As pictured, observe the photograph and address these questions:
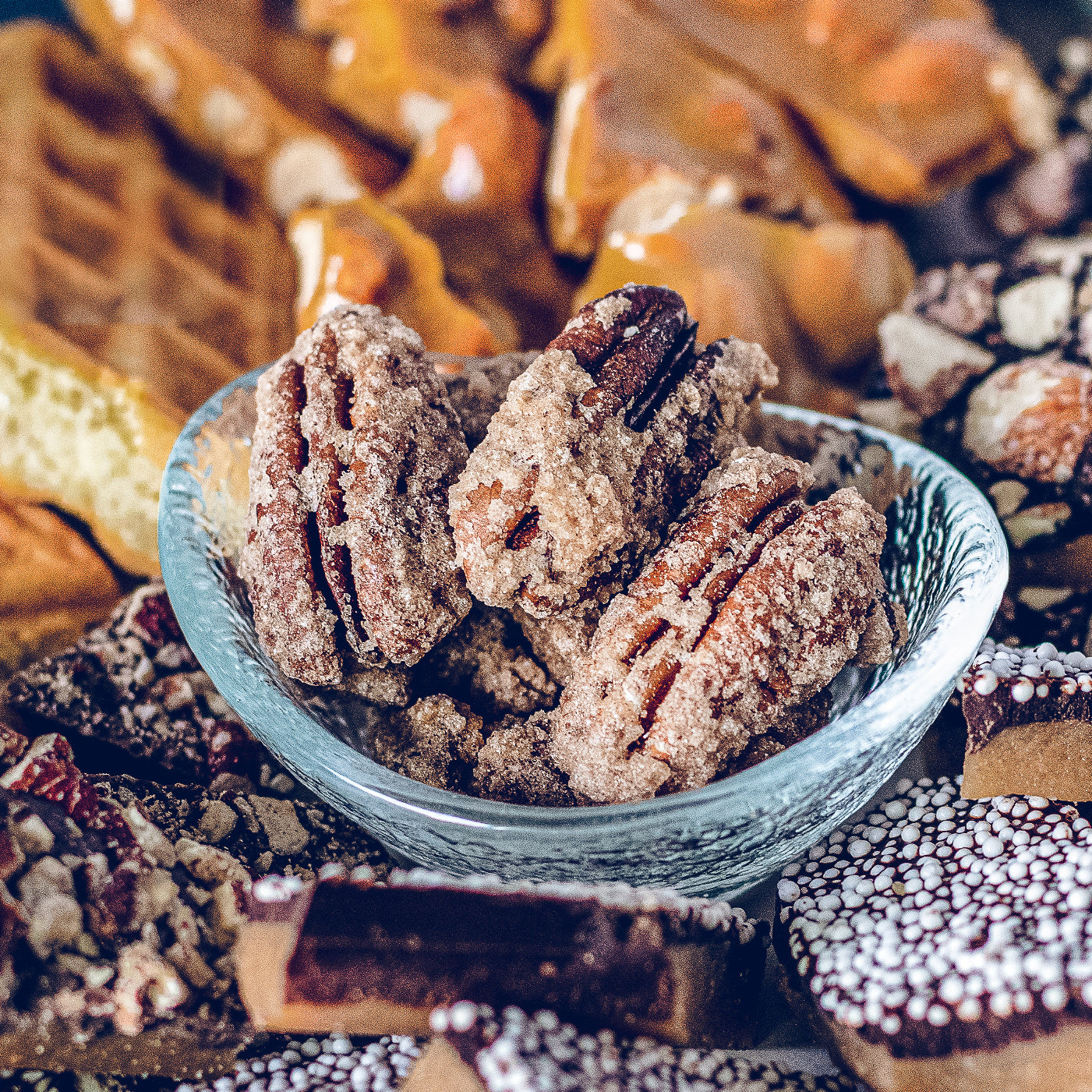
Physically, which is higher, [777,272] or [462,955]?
[777,272]

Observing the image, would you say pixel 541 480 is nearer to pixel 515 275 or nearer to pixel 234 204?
pixel 515 275

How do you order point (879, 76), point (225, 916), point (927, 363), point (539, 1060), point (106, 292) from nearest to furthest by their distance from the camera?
point (539, 1060), point (225, 916), point (927, 363), point (106, 292), point (879, 76)

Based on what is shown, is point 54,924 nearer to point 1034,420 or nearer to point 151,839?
point 151,839

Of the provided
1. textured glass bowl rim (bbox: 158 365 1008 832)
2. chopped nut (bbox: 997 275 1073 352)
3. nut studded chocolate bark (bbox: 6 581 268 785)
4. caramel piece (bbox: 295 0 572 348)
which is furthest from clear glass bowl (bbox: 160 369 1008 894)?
caramel piece (bbox: 295 0 572 348)

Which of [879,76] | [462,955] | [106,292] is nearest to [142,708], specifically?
[462,955]

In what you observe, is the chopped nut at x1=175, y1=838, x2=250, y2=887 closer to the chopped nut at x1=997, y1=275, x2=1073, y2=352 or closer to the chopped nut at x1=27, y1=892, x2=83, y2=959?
the chopped nut at x1=27, y1=892, x2=83, y2=959

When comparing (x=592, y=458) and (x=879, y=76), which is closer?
(x=592, y=458)

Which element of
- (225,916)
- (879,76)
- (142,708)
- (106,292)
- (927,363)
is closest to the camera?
(225,916)
